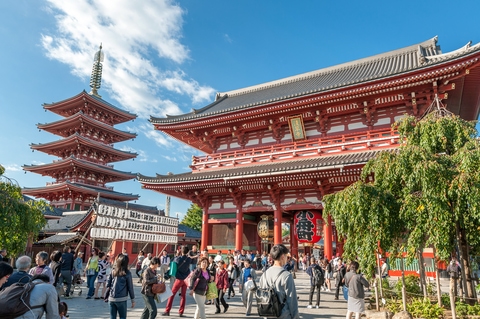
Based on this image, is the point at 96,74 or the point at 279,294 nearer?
the point at 279,294

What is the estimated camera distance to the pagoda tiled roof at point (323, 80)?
17.5m

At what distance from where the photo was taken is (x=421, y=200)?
26.2ft

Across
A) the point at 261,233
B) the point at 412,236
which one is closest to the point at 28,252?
the point at 261,233

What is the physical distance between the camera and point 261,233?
20219mm

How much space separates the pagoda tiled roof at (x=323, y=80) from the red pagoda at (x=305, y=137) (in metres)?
0.09

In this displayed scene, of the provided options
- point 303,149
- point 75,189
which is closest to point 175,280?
point 303,149

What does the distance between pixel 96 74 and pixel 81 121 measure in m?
12.2

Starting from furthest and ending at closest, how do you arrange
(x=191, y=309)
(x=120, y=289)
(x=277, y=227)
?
(x=277, y=227), (x=191, y=309), (x=120, y=289)

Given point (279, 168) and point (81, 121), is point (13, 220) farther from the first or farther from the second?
point (81, 121)

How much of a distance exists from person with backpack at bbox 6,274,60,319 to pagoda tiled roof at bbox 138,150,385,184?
1252 centimetres

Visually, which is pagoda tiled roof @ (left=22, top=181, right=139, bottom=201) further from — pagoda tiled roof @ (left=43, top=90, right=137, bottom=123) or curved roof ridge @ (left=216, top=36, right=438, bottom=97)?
curved roof ridge @ (left=216, top=36, right=438, bottom=97)

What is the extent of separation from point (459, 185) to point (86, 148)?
38.3 meters

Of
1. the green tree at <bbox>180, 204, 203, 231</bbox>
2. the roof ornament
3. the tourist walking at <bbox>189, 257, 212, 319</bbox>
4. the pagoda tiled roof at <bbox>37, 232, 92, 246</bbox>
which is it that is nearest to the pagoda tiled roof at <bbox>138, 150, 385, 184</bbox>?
the pagoda tiled roof at <bbox>37, 232, 92, 246</bbox>

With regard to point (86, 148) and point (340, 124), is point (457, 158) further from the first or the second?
point (86, 148)
